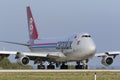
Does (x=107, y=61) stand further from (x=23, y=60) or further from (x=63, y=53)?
(x=23, y=60)

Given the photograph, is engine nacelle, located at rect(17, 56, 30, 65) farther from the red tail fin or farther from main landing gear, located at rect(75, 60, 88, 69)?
the red tail fin

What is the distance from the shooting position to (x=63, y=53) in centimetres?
6856

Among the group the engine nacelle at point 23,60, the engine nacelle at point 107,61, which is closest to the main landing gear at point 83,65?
the engine nacelle at point 107,61

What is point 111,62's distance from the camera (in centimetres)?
6912

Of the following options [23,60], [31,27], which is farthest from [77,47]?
[31,27]

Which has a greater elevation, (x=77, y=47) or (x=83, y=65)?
(x=77, y=47)

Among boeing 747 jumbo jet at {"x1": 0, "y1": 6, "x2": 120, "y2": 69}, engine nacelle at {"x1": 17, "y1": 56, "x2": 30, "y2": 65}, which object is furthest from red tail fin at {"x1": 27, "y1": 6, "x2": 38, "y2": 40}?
engine nacelle at {"x1": 17, "y1": 56, "x2": 30, "y2": 65}

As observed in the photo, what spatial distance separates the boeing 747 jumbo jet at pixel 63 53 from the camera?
213 ft

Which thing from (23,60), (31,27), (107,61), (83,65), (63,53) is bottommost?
(83,65)

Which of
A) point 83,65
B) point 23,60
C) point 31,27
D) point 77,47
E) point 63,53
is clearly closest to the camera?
point 23,60

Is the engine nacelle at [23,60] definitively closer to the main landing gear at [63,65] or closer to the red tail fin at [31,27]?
the main landing gear at [63,65]

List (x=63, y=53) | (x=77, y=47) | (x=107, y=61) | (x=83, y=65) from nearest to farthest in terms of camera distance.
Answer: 1. (x=77, y=47)
2. (x=83, y=65)
3. (x=63, y=53)
4. (x=107, y=61)

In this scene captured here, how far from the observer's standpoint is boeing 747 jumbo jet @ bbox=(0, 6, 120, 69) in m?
64.8

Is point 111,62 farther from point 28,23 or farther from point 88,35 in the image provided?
point 28,23
